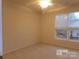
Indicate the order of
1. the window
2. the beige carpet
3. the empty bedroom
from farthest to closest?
the window
the empty bedroom
the beige carpet

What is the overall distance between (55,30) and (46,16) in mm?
1077

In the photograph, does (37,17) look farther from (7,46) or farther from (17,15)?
(7,46)

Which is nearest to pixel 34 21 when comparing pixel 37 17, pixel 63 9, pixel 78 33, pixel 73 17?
pixel 37 17

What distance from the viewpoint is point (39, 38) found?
565 cm

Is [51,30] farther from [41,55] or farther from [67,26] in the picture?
[41,55]

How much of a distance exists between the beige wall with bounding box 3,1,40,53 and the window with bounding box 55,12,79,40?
137cm

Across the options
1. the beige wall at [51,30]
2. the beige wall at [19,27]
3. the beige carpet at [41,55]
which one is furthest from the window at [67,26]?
the beige wall at [19,27]

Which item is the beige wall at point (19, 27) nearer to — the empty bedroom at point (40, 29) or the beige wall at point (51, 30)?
the empty bedroom at point (40, 29)

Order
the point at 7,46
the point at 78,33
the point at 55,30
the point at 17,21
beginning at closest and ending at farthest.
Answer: the point at 7,46, the point at 17,21, the point at 78,33, the point at 55,30

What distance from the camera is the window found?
4331 millimetres

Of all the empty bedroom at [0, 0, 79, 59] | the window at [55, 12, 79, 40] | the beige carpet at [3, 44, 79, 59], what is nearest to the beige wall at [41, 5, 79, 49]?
the empty bedroom at [0, 0, 79, 59]

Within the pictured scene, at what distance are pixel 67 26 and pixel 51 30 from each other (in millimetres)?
989

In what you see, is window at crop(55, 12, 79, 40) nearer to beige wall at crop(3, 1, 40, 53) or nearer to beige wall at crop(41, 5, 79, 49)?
beige wall at crop(41, 5, 79, 49)

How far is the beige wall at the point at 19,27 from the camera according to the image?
3.38m
